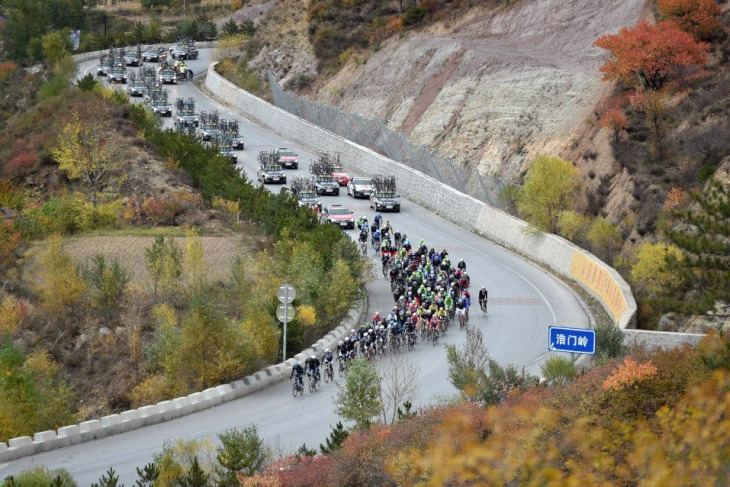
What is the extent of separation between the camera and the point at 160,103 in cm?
8431

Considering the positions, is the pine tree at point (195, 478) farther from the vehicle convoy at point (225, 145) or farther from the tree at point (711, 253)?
the vehicle convoy at point (225, 145)

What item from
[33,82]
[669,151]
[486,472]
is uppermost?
[486,472]

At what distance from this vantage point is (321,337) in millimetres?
38688

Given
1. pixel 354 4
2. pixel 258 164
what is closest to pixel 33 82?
pixel 354 4

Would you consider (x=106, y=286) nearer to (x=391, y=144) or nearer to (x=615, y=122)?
(x=615, y=122)

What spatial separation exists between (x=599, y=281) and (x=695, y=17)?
73.0ft

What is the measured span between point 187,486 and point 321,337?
17.1 metres

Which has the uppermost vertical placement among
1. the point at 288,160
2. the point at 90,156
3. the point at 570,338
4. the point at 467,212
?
the point at 570,338

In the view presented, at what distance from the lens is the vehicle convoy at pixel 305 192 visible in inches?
2292

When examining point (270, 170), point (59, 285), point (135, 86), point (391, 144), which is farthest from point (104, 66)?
point (59, 285)

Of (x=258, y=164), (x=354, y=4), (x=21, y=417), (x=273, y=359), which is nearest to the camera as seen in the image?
(x=21, y=417)

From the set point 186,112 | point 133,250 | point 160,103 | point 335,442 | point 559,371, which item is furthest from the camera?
point 160,103

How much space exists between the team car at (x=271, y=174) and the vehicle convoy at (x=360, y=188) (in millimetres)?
4117

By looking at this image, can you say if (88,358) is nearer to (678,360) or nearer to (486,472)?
(678,360)
